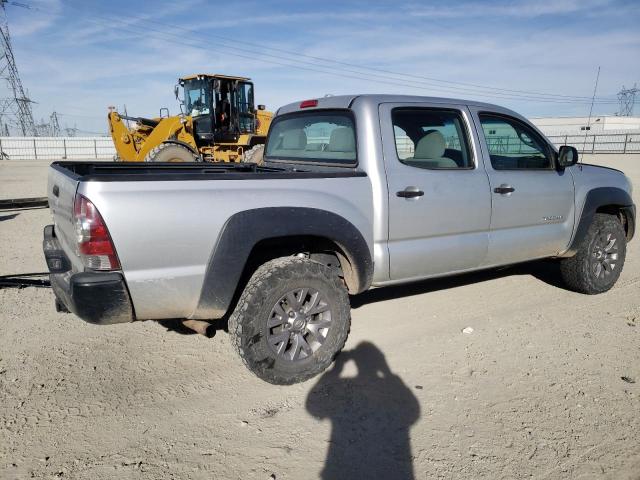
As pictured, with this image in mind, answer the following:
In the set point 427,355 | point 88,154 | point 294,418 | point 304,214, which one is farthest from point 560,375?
point 88,154

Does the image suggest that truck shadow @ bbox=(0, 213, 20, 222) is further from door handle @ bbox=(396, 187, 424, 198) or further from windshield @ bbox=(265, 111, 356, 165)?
door handle @ bbox=(396, 187, 424, 198)

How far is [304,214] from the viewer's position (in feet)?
10.1

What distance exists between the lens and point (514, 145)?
4332 mm

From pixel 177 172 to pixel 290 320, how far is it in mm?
1443

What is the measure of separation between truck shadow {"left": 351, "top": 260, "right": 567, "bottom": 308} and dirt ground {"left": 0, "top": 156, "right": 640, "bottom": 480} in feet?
1.02

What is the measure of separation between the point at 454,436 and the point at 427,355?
0.98m

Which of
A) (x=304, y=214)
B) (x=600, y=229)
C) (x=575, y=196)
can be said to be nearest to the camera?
(x=304, y=214)

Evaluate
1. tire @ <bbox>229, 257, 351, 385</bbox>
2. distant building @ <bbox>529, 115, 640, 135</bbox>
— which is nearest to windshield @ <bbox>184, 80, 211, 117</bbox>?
tire @ <bbox>229, 257, 351, 385</bbox>

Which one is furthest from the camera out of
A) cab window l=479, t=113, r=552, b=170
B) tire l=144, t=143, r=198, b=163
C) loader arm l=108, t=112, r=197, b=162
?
loader arm l=108, t=112, r=197, b=162

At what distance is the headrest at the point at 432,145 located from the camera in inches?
152

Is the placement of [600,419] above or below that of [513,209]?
below

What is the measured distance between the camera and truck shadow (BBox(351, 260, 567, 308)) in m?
4.82

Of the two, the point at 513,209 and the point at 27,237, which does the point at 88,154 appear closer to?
the point at 27,237

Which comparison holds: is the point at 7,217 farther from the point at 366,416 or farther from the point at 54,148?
the point at 54,148
